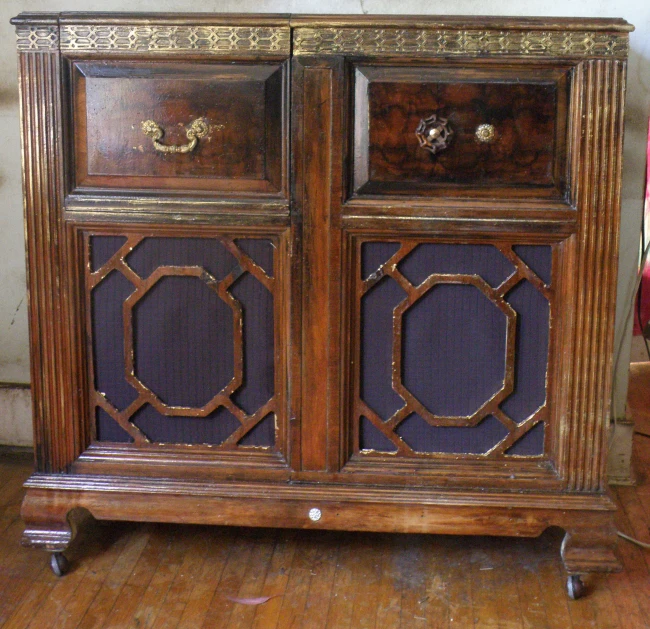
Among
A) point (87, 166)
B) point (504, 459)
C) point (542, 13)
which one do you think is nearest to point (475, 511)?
point (504, 459)

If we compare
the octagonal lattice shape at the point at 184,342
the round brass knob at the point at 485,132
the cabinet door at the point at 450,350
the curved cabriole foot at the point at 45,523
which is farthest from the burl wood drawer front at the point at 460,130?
the curved cabriole foot at the point at 45,523

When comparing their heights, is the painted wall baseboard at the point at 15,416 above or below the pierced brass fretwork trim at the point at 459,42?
below

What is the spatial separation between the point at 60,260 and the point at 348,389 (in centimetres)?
61

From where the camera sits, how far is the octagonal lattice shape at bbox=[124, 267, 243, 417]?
173 centimetres

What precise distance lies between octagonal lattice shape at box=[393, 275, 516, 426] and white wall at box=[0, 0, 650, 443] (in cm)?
64

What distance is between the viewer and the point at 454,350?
5.61 ft

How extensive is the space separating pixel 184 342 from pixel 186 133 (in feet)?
1.30

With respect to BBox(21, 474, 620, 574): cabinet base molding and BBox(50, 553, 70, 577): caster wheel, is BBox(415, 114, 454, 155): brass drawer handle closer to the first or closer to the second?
BBox(21, 474, 620, 574): cabinet base molding

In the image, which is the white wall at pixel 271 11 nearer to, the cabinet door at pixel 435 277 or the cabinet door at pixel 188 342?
the cabinet door at pixel 435 277

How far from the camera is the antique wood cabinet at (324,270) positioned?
1616mm

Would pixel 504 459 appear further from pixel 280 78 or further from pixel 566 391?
pixel 280 78

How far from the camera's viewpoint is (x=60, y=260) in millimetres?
1733

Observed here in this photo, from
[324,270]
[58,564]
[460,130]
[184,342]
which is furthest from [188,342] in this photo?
[460,130]

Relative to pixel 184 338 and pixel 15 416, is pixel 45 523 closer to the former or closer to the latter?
pixel 184 338
